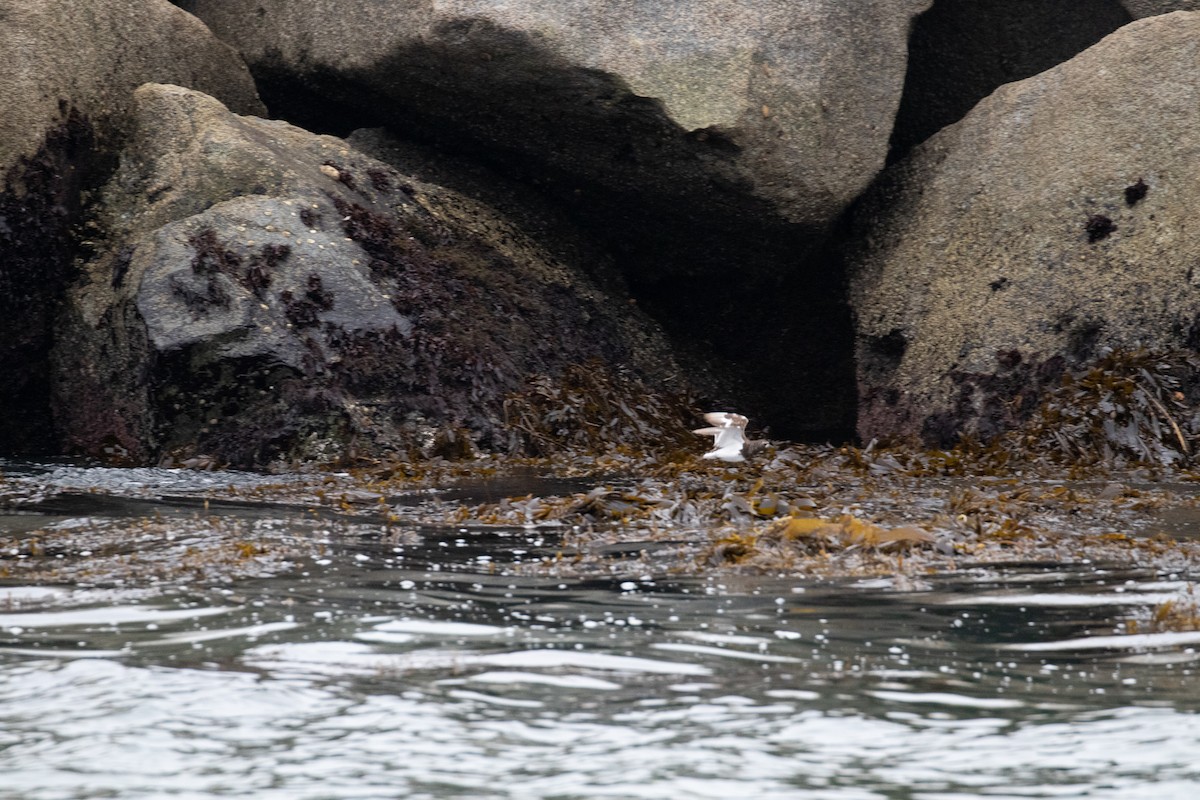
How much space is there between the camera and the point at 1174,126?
8977 mm

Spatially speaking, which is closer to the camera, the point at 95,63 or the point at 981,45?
the point at 95,63

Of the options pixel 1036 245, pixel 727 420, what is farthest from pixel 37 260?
pixel 1036 245

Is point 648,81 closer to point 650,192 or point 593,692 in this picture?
point 650,192

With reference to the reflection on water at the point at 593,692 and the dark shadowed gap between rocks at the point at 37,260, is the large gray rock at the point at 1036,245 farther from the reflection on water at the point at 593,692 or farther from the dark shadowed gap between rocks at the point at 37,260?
the dark shadowed gap between rocks at the point at 37,260

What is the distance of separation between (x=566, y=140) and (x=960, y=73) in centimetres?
343

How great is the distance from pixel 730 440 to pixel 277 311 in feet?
9.13

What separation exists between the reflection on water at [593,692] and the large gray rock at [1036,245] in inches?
185

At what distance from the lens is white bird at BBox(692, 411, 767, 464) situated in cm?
837

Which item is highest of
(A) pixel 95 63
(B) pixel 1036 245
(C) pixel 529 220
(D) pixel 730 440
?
(A) pixel 95 63

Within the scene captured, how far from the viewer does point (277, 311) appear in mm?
8461

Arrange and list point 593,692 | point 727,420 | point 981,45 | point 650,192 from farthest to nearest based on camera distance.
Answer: point 981,45, point 650,192, point 727,420, point 593,692

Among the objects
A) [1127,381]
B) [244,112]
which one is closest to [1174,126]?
[1127,381]

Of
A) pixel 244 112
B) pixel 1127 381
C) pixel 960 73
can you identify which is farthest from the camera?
pixel 960 73

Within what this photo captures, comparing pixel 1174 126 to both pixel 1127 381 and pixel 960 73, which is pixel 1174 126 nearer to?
pixel 1127 381
